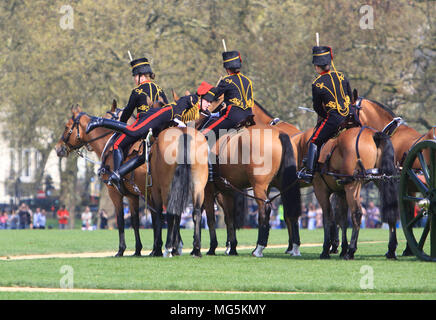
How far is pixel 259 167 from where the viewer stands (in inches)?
611

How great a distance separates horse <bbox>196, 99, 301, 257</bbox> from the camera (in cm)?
1546

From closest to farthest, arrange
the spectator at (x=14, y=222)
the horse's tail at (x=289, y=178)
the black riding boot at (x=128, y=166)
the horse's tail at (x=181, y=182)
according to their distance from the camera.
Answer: the horse's tail at (x=181, y=182) → the horse's tail at (x=289, y=178) → the black riding boot at (x=128, y=166) → the spectator at (x=14, y=222)

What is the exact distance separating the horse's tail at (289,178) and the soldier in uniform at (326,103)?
1.07 feet

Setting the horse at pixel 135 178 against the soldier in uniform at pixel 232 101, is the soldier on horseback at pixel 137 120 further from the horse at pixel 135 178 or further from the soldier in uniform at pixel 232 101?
the soldier in uniform at pixel 232 101

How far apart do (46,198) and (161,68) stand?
857 inches

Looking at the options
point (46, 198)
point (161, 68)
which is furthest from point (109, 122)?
point (46, 198)

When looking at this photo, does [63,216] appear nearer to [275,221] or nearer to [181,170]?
[275,221]

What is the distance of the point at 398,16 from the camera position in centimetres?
3816

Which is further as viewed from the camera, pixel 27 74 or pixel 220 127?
pixel 27 74

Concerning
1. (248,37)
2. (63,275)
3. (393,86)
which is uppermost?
(248,37)

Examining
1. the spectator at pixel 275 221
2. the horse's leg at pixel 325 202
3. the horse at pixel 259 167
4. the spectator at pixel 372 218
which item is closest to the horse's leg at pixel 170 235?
the horse at pixel 259 167

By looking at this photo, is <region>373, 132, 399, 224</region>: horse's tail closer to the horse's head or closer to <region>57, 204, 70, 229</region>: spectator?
the horse's head

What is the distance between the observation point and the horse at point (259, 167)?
15.5 metres

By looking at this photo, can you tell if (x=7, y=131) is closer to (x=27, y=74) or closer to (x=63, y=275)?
(x=27, y=74)
